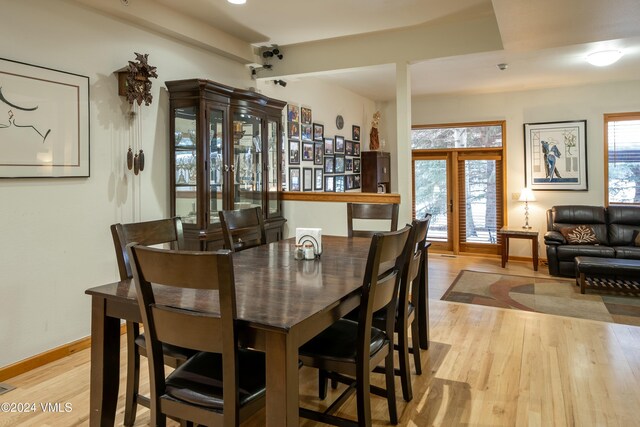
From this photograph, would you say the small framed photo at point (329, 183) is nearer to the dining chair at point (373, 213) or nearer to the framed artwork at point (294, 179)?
the framed artwork at point (294, 179)

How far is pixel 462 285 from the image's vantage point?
5230 mm

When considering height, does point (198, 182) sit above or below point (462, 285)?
above

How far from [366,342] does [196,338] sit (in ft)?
2.46

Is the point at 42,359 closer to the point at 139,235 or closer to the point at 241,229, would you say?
the point at 139,235

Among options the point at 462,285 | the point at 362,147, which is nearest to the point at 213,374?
the point at 462,285

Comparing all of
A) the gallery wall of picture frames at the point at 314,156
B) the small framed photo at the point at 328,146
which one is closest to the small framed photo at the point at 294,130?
the gallery wall of picture frames at the point at 314,156

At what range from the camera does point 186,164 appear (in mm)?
3699

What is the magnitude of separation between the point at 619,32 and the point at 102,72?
13.0 ft

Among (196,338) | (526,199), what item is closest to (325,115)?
(526,199)

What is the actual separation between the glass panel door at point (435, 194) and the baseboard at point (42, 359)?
5752mm

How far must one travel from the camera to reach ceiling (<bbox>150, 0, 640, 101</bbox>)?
296cm

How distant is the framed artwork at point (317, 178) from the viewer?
5734mm

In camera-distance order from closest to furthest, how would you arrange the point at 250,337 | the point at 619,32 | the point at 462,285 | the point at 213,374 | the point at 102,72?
the point at 250,337 < the point at 213,374 < the point at 102,72 < the point at 619,32 < the point at 462,285

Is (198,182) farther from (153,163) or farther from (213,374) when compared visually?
(213,374)
